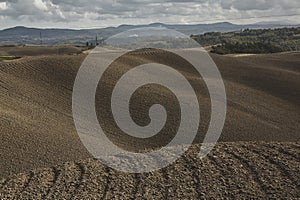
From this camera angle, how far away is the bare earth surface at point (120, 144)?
445 inches

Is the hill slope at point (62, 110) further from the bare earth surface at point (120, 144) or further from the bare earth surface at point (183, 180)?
the bare earth surface at point (183, 180)

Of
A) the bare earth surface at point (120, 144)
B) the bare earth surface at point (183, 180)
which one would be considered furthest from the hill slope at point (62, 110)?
the bare earth surface at point (183, 180)

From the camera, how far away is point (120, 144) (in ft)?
60.9

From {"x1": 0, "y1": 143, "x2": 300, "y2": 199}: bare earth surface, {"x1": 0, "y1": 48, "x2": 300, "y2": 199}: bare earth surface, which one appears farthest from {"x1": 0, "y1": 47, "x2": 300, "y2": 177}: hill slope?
{"x1": 0, "y1": 143, "x2": 300, "y2": 199}: bare earth surface

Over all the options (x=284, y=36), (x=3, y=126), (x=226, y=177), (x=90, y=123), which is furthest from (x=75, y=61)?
(x=284, y=36)

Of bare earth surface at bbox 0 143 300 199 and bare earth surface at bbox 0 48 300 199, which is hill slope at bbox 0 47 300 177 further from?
bare earth surface at bbox 0 143 300 199

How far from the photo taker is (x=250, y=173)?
11953 millimetres

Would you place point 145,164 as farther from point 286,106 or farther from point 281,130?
point 286,106

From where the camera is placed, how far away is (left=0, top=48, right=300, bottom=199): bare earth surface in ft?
37.1

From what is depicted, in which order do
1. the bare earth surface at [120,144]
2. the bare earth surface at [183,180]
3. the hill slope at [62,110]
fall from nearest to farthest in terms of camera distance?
1. the bare earth surface at [183,180]
2. the bare earth surface at [120,144]
3. the hill slope at [62,110]

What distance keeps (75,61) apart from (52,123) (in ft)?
41.1

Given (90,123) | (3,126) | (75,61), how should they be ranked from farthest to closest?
(75,61)
(90,123)
(3,126)

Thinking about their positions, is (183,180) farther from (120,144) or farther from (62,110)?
(62,110)

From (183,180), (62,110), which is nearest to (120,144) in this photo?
(62,110)
